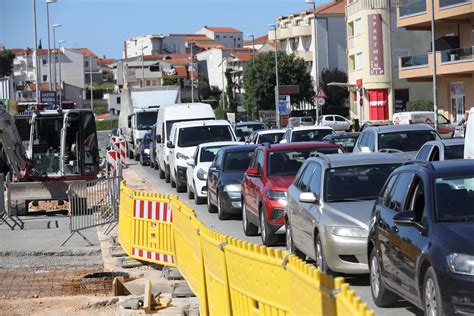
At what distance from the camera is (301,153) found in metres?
18.7

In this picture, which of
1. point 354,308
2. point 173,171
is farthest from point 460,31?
point 354,308

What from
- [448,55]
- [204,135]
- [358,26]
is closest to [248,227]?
[204,135]

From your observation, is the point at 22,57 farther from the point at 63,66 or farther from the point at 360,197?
the point at 360,197

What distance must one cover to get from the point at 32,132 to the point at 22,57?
172 meters

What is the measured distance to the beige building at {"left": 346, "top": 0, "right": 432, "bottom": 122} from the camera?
78.2 m

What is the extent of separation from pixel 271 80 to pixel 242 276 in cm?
9953

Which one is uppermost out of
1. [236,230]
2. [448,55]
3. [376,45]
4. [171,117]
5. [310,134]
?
[376,45]

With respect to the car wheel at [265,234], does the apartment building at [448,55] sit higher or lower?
higher

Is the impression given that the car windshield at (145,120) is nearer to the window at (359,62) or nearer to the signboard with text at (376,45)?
the signboard with text at (376,45)

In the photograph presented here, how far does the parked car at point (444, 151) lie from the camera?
18.5 meters

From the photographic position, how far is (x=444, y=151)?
18.5 metres

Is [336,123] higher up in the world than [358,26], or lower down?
lower down

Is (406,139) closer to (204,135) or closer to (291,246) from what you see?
(291,246)

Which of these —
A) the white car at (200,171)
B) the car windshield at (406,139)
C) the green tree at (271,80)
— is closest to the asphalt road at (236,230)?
the white car at (200,171)
